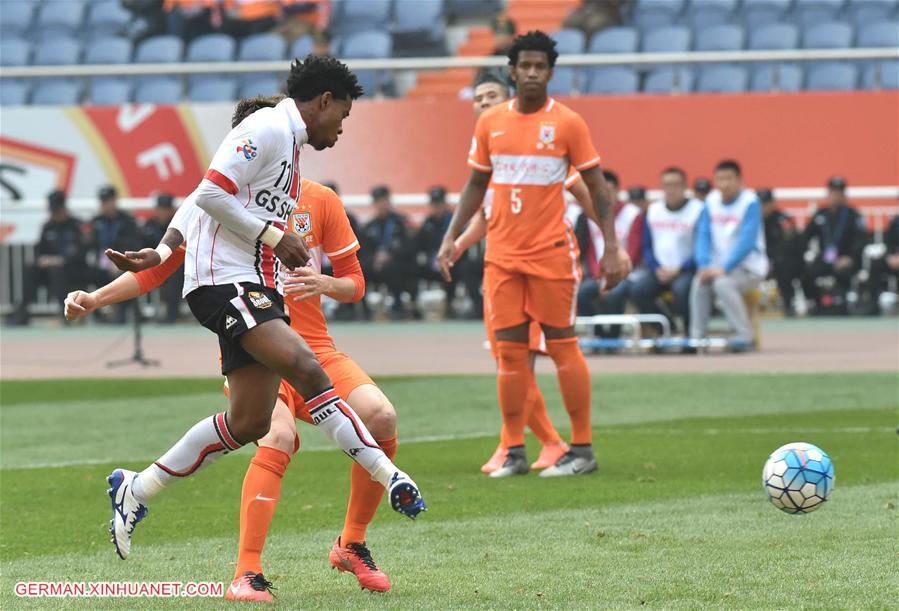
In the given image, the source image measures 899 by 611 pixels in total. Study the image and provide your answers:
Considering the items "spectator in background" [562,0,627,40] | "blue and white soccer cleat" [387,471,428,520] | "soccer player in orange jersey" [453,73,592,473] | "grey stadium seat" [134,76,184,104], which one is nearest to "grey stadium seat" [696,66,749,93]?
"spectator in background" [562,0,627,40]

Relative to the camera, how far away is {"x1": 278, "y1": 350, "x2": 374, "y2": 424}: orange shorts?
6.34 m

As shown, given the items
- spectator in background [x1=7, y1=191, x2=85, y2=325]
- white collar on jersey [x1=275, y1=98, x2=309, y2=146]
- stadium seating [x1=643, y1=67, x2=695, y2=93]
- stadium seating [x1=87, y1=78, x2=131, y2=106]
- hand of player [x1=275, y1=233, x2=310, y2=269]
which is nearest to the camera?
hand of player [x1=275, y1=233, x2=310, y2=269]


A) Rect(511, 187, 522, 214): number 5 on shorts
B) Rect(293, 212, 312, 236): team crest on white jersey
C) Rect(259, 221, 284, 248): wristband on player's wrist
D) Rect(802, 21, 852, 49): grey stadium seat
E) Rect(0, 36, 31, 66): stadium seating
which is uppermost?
Rect(802, 21, 852, 49): grey stadium seat

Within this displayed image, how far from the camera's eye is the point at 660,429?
37.7ft

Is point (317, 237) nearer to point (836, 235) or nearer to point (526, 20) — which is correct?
point (836, 235)

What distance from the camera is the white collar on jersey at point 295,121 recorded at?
5.79 meters

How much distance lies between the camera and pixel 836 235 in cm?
2081

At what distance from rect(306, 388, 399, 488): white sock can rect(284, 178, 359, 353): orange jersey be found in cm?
80

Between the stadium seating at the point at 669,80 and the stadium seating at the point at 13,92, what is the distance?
29.3ft

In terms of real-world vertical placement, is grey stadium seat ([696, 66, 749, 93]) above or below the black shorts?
above

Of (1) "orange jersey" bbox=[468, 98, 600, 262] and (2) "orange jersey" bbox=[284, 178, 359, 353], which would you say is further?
(1) "orange jersey" bbox=[468, 98, 600, 262]

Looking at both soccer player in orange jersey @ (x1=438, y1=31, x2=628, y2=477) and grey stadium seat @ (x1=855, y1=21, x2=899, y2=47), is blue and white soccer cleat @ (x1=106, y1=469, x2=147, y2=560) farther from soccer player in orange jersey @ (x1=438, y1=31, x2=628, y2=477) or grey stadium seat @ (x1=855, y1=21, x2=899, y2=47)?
grey stadium seat @ (x1=855, y1=21, x2=899, y2=47)

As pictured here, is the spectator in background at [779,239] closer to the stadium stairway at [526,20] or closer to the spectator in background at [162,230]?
the stadium stairway at [526,20]

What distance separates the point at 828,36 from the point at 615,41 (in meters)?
3.29
